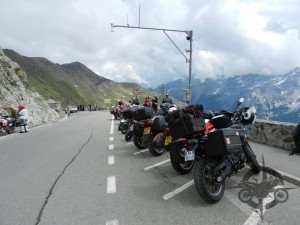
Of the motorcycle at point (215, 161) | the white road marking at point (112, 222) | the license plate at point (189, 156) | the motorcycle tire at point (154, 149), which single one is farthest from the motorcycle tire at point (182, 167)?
the white road marking at point (112, 222)

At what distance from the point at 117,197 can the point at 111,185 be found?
73cm

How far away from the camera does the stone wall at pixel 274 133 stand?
29.2ft

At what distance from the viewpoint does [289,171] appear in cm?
629

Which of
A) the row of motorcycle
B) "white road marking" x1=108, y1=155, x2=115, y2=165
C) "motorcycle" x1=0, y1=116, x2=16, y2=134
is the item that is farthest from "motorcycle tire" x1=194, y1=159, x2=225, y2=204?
"motorcycle" x1=0, y1=116, x2=16, y2=134

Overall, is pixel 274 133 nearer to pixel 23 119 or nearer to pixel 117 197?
pixel 117 197

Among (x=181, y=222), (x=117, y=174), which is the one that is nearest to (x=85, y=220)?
(x=181, y=222)

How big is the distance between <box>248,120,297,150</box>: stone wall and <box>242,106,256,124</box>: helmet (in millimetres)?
3155

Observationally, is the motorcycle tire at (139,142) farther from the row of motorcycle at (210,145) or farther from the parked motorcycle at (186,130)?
the parked motorcycle at (186,130)

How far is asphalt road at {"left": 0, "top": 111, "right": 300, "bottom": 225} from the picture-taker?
414cm

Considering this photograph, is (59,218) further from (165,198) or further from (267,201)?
(267,201)

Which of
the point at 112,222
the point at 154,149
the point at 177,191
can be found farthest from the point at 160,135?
the point at 112,222

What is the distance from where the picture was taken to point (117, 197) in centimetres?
503

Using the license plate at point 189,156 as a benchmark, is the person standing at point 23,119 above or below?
below

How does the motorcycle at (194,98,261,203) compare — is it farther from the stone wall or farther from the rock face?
the rock face
